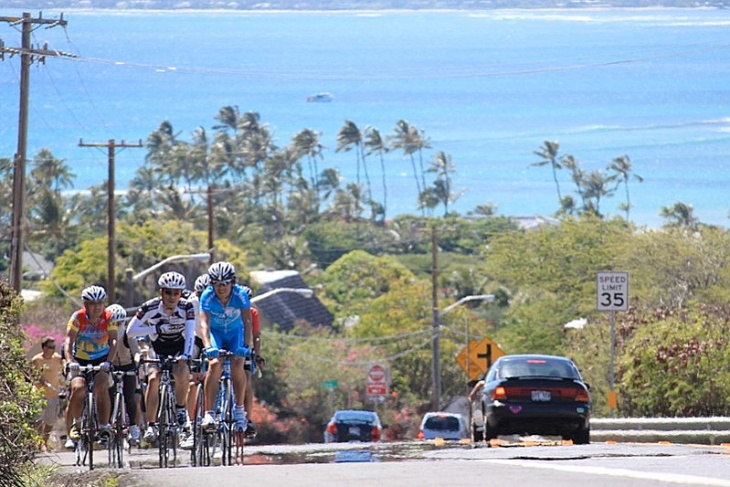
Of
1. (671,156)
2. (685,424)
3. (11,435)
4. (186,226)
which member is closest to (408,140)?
(671,156)

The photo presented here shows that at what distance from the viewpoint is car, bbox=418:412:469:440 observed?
40.7m

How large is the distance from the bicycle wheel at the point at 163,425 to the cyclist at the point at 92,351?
79 centimetres

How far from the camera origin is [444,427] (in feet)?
135

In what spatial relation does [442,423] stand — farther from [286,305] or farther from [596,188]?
[596,188]

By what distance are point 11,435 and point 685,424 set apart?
51.0 ft

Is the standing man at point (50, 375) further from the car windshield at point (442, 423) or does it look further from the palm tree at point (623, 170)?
the palm tree at point (623, 170)

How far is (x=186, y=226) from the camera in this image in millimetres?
87250

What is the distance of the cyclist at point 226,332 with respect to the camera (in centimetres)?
1549

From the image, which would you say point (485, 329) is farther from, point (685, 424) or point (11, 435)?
point (11, 435)

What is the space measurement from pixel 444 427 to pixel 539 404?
61.9 ft

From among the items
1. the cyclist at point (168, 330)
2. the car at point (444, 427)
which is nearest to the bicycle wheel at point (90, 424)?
the cyclist at point (168, 330)

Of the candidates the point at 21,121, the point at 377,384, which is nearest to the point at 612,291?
the point at 21,121

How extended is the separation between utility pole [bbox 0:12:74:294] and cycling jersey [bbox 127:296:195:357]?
2186 centimetres

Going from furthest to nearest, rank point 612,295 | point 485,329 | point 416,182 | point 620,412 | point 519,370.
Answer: point 416,182, point 485,329, point 620,412, point 612,295, point 519,370
